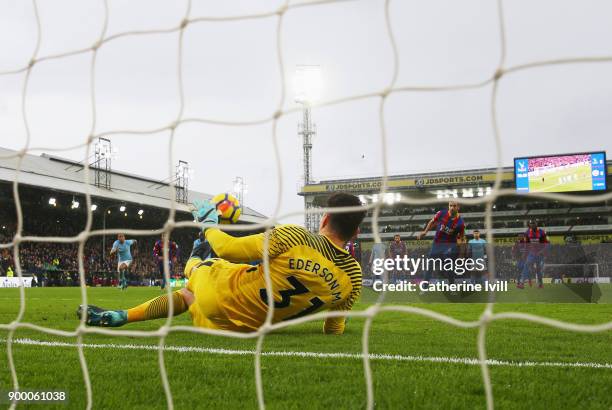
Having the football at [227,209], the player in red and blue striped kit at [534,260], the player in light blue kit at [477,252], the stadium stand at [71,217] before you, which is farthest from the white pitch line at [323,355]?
the stadium stand at [71,217]

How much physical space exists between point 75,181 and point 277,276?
30590mm

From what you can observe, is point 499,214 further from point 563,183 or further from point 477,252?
point 477,252

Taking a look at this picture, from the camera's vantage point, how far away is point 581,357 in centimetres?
348

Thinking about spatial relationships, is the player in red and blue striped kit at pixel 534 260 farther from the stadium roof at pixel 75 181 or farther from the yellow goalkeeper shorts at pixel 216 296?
the stadium roof at pixel 75 181

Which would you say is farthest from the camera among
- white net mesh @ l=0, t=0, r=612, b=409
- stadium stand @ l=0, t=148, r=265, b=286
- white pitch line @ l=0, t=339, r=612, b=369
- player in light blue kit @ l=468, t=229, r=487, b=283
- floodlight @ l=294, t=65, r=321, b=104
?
stadium stand @ l=0, t=148, r=265, b=286

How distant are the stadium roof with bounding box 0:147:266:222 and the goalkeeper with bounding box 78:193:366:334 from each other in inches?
947

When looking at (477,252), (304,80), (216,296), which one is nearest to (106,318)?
(216,296)

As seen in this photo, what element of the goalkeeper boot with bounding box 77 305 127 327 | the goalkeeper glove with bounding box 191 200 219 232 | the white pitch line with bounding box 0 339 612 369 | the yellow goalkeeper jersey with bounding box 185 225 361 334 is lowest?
the white pitch line with bounding box 0 339 612 369

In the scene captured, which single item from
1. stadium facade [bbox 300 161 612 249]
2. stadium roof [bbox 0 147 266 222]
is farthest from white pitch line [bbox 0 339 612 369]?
stadium facade [bbox 300 161 612 249]

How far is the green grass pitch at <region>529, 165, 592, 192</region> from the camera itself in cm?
2902

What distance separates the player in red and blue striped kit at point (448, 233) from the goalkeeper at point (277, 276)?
6814mm

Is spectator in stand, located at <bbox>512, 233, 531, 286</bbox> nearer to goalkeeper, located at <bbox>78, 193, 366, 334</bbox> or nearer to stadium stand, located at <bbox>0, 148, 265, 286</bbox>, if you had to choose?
goalkeeper, located at <bbox>78, 193, 366, 334</bbox>

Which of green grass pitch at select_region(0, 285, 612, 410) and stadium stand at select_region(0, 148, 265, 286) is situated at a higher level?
stadium stand at select_region(0, 148, 265, 286)

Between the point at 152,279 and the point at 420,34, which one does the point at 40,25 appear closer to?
the point at 420,34
